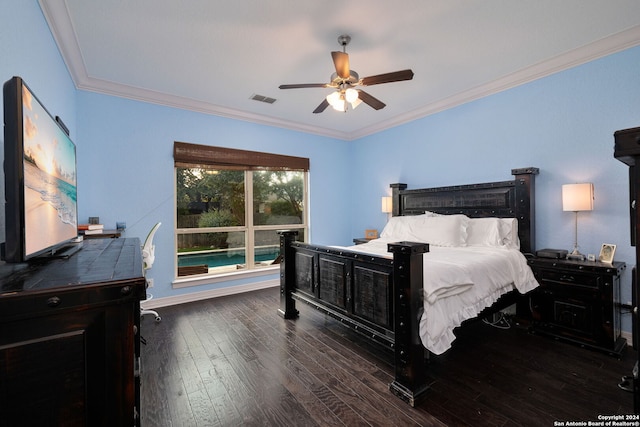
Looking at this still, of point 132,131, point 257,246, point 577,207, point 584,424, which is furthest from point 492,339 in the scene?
point 132,131

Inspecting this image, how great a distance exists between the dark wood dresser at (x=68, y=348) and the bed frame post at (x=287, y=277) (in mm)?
2335

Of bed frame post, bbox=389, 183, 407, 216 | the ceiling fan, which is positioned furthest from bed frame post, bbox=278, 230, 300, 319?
bed frame post, bbox=389, 183, 407, 216

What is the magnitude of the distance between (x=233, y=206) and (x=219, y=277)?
1.14m

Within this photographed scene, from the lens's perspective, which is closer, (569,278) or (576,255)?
(569,278)

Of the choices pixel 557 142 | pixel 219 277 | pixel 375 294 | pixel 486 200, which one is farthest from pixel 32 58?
pixel 557 142

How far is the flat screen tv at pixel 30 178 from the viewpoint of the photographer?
1020mm

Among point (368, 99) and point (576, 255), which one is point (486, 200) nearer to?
point (576, 255)

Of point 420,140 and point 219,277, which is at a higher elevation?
point 420,140

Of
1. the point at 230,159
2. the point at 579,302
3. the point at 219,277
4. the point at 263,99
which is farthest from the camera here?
the point at 230,159

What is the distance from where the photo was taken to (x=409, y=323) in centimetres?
190

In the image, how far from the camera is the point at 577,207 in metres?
2.74

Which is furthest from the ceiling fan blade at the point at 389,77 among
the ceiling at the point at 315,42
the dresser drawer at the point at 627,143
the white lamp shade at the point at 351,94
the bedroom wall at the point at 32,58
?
the bedroom wall at the point at 32,58

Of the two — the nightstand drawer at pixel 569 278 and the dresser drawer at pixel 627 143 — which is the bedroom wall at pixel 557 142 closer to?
the nightstand drawer at pixel 569 278

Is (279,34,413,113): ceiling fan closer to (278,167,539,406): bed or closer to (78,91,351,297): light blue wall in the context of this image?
(278,167,539,406): bed
